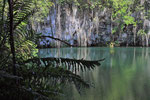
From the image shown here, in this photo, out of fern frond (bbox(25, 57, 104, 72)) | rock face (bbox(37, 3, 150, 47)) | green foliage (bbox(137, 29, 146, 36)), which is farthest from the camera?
rock face (bbox(37, 3, 150, 47))

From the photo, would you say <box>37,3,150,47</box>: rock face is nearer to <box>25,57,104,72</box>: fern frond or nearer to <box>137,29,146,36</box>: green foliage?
<box>137,29,146,36</box>: green foliage

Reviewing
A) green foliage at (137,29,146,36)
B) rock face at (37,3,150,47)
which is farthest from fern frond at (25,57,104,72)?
green foliage at (137,29,146,36)

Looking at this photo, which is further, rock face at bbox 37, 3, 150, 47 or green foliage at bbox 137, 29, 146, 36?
rock face at bbox 37, 3, 150, 47

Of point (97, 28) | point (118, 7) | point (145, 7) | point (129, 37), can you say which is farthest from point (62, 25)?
point (145, 7)

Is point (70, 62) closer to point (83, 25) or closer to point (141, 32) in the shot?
point (83, 25)

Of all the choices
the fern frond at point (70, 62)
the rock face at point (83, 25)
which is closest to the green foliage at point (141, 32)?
the rock face at point (83, 25)

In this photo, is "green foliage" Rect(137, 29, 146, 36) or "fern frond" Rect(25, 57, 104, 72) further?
"green foliage" Rect(137, 29, 146, 36)

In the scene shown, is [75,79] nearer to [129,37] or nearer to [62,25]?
[62,25]

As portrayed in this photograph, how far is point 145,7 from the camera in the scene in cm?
2031

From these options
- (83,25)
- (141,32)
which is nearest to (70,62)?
(83,25)

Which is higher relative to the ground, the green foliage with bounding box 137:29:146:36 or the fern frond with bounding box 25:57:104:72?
the green foliage with bounding box 137:29:146:36

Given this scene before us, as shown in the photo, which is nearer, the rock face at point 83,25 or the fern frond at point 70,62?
the fern frond at point 70,62

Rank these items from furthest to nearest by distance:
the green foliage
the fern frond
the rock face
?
1. the rock face
2. the green foliage
3. the fern frond

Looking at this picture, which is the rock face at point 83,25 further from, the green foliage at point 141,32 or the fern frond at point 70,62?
the fern frond at point 70,62
